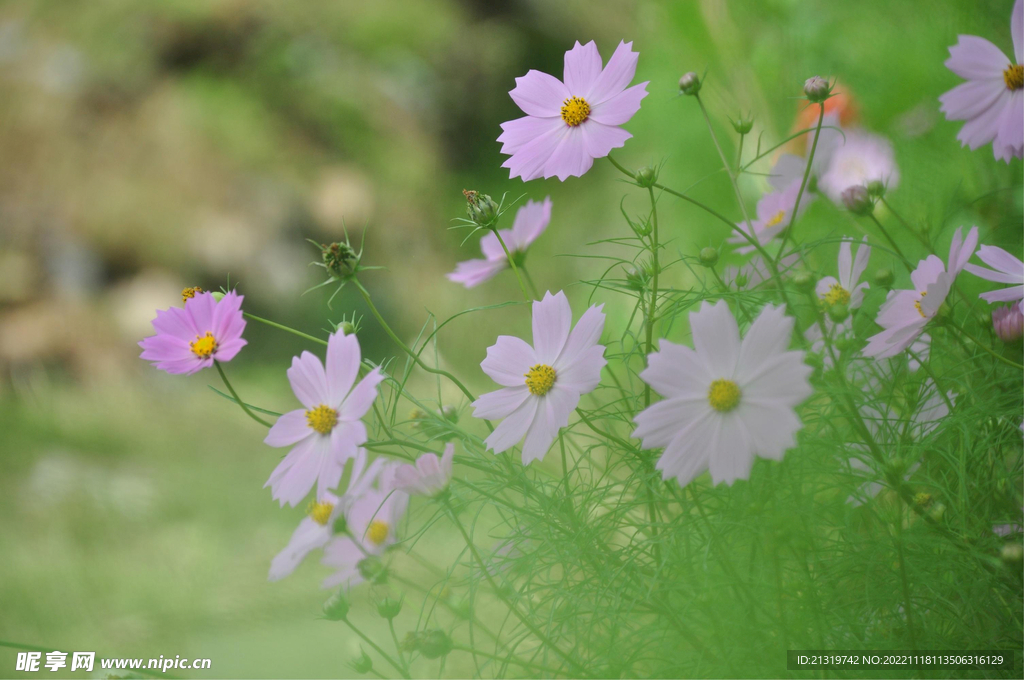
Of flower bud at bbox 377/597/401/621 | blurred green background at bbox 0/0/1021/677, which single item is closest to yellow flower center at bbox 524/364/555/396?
flower bud at bbox 377/597/401/621

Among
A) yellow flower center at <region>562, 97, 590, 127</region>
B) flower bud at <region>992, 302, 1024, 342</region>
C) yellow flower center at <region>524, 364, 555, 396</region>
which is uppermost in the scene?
yellow flower center at <region>562, 97, 590, 127</region>

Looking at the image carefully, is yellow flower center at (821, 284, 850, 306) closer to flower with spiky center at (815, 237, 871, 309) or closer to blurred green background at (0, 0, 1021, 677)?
flower with spiky center at (815, 237, 871, 309)

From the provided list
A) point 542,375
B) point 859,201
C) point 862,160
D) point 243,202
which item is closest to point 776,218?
point 859,201

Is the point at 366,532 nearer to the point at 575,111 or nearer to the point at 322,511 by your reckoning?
the point at 322,511

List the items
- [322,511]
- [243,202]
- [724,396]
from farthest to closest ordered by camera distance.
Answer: [243,202]
[322,511]
[724,396]

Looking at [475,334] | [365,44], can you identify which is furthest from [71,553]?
[365,44]

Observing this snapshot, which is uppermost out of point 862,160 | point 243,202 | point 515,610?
point 243,202

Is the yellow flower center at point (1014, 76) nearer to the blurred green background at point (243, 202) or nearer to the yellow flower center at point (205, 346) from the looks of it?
the yellow flower center at point (205, 346)
